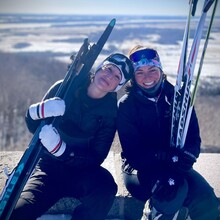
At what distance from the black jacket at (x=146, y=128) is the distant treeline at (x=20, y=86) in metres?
7.80

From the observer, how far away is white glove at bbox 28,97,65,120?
2594mm

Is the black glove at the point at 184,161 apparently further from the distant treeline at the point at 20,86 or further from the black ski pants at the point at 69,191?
the distant treeline at the point at 20,86

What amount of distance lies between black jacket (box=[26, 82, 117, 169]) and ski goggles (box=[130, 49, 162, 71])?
414 mm

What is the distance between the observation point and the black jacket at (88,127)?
2795 millimetres

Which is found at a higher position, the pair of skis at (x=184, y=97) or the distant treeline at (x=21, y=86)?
the pair of skis at (x=184, y=97)

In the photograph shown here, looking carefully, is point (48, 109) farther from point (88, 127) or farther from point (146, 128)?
point (146, 128)

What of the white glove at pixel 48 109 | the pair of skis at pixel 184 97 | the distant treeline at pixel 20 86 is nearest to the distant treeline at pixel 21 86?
the distant treeline at pixel 20 86

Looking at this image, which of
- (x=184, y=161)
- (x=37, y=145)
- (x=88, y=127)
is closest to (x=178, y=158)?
(x=184, y=161)

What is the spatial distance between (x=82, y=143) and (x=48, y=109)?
48cm

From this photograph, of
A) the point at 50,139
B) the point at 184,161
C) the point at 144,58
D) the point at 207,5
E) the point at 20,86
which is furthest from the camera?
the point at 20,86

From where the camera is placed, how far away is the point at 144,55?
295 centimetres

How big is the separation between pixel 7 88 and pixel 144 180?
15.8 m

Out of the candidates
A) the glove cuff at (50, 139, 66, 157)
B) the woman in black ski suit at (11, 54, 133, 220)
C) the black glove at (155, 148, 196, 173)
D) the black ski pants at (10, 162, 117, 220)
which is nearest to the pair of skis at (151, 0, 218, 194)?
the black glove at (155, 148, 196, 173)

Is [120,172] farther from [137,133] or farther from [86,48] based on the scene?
[86,48]
